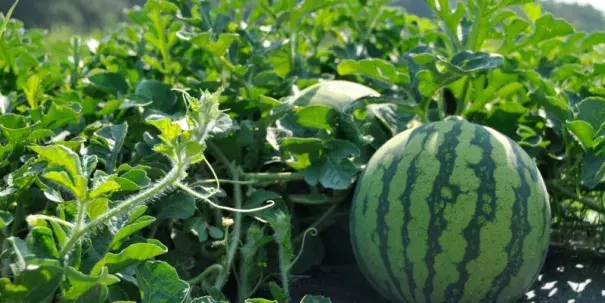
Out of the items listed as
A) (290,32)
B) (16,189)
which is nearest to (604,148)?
(290,32)

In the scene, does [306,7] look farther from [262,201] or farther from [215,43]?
[262,201]

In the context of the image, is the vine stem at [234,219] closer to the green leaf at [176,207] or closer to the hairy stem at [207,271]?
the hairy stem at [207,271]

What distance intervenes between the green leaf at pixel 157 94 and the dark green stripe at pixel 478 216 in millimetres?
879

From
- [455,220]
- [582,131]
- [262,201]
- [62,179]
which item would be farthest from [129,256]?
[582,131]

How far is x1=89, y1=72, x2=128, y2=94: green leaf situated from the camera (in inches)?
86.9

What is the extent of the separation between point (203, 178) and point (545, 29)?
1015 mm

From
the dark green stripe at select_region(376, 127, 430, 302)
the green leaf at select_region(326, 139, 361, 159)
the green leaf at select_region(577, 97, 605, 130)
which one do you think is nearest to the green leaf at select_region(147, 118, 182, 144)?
the dark green stripe at select_region(376, 127, 430, 302)

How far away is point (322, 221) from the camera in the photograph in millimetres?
2193

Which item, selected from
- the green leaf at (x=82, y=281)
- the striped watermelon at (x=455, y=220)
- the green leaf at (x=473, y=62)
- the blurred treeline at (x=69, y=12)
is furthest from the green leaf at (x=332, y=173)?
the blurred treeline at (x=69, y=12)

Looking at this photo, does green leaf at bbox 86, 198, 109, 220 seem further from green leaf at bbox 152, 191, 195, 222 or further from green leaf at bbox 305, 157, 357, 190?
green leaf at bbox 305, 157, 357, 190

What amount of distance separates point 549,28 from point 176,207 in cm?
111

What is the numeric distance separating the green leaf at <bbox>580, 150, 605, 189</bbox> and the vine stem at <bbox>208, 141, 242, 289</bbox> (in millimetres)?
889

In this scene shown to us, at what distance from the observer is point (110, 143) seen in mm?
1735

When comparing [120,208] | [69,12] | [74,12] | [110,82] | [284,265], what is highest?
[120,208]
